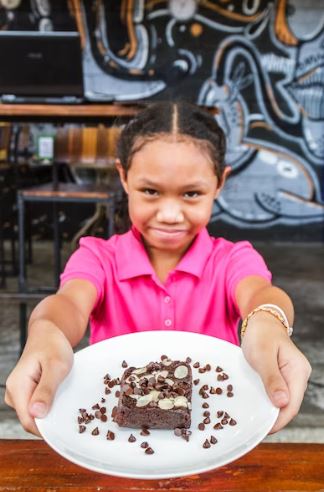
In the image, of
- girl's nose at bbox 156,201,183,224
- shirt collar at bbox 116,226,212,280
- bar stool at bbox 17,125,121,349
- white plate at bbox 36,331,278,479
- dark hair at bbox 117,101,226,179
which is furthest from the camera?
bar stool at bbox 17,125,121,349

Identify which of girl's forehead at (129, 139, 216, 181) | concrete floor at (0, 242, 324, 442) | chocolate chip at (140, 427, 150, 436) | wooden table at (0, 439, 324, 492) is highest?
girl's forehead at (129, 139, 216, 181)

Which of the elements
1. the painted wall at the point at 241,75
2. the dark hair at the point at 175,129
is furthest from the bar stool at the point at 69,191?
the painted wall at the point at 241,75

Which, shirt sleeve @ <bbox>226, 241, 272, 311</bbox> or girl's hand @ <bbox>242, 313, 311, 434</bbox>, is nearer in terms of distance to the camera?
girl's hand @ <bbox>242, 313, 311, 434</bbox>

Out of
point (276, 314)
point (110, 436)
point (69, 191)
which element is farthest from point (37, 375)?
point (69, 191)

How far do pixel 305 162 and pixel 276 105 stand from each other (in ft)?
2.35

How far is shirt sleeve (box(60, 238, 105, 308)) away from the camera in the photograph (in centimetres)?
143

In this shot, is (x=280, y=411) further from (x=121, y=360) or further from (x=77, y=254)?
(x=77, y=254)

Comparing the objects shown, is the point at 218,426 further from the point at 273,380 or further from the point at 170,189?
the point at 170,189

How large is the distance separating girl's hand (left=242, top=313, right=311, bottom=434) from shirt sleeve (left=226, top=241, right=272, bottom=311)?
0.37 m

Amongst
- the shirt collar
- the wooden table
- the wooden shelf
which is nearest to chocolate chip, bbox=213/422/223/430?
the wooden table

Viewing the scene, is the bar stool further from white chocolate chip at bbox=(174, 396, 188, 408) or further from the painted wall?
white chocolate chip at bbox=(174, 396, 188, 408)

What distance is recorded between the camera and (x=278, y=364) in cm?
91

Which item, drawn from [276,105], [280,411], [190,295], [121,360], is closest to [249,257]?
[190,295]

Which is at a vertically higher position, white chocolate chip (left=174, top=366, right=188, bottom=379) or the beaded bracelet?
the beaded bracelet
